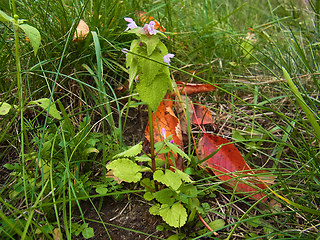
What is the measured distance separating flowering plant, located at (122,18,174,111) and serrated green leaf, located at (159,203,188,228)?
46 cm

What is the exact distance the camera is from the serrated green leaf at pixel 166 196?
4.16ft

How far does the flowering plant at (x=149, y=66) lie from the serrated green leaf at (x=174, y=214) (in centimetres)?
46

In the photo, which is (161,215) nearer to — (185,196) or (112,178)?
(185,196)

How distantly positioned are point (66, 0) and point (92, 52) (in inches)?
27.3

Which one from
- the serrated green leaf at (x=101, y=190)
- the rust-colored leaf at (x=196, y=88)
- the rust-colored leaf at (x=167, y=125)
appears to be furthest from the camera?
the rust-colored leaf at (x=196, y=88)

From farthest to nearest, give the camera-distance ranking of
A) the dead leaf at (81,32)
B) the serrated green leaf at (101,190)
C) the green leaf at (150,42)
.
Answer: the dead leaf at (81,32) → the serrated green leaf at (101,190) → the green leaf at (150,42)

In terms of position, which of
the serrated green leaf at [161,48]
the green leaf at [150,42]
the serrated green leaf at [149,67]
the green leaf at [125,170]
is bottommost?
the green leaf at [125,170]

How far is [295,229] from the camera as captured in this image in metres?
1.15

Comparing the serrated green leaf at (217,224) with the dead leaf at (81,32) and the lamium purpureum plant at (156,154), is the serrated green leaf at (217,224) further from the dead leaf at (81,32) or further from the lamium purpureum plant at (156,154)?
the dead leaf at (81,32)

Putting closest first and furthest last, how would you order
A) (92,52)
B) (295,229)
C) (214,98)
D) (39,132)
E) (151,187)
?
(295,229), (151,187), (39,132), (92,52), (214,98)

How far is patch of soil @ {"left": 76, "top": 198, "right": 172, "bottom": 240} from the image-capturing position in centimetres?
126

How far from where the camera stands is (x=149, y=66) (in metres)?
1.09

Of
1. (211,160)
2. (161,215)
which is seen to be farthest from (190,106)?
(161,215)

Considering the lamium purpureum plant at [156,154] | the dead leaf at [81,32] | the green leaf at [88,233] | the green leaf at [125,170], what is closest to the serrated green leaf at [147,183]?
the lamium purpureum plant at [156,154]
